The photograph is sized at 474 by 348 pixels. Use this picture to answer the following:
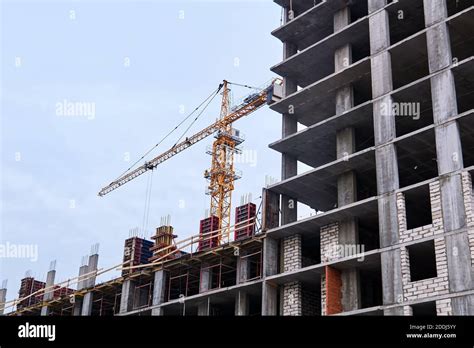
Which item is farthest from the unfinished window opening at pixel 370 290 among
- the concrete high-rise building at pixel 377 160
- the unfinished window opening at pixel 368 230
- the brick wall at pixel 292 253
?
the brick wall at pixel 292 253

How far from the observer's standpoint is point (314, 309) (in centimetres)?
3897

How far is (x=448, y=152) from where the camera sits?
32188 millimetres

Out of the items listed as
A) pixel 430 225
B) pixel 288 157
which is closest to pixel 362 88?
pixel 288 157

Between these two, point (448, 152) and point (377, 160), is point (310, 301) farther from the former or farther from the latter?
point (448, 152)

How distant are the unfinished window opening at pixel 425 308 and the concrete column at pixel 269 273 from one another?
9.30 metres

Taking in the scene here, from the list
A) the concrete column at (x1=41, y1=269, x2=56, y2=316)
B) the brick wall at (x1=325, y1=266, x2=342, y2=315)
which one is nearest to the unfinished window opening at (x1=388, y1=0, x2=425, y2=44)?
the brick wall at (x1=325, y1=266, x2=342, y2=315)

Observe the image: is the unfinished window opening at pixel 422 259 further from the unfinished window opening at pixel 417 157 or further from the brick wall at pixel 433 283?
the unfinished window opening at pixel 417 157

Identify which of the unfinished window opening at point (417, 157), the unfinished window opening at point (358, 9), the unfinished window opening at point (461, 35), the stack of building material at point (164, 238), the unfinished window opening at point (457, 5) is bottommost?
the stack of building material at point (164, 238)

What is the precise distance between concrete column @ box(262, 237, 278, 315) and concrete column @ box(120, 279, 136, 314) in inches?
511

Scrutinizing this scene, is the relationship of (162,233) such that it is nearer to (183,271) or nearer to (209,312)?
(183,271)

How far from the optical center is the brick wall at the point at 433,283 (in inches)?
1185

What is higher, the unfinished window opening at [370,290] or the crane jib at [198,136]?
the crane jib at [198,136]

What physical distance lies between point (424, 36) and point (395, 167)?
25.2 feet

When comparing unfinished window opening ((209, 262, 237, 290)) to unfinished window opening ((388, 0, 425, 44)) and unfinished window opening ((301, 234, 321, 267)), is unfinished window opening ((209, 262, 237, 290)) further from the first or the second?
unfinished window opening ((388, 0, 425, 44))
